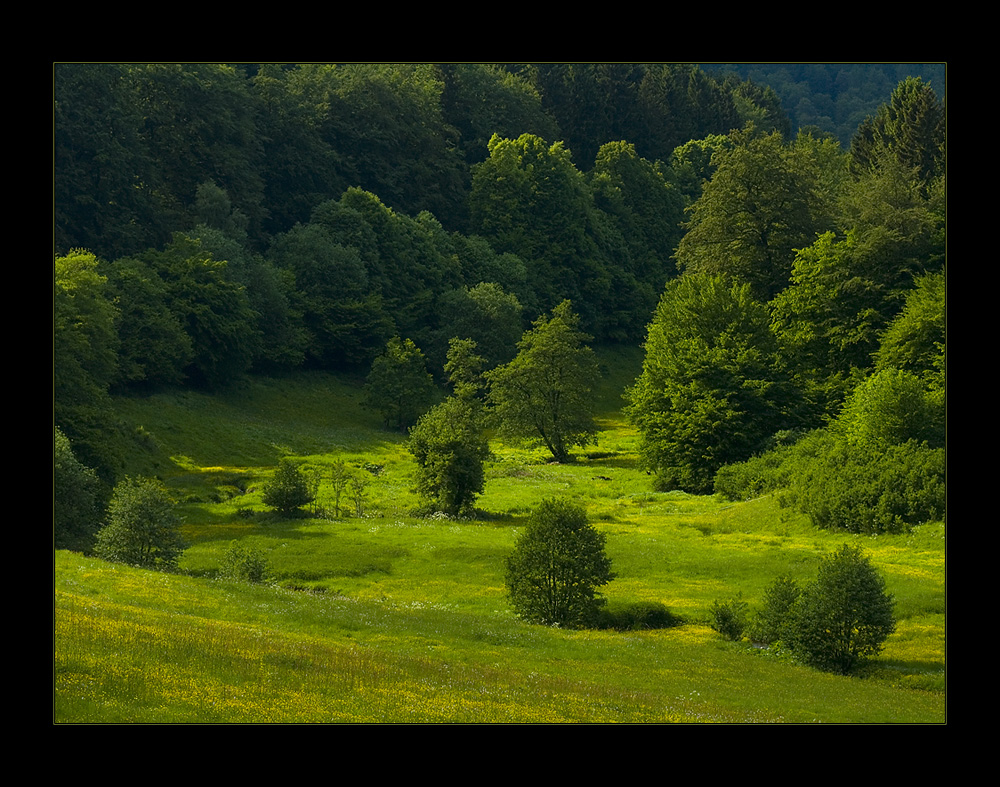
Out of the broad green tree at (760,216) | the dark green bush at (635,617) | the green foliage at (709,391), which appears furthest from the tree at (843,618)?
the broad green tree at (760,216)

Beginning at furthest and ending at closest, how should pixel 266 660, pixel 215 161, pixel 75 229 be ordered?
pixel 215 161, pixel 75 229, pixel 266 660

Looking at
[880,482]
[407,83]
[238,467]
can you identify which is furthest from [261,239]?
[880,482]

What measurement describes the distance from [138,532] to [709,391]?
3813cm

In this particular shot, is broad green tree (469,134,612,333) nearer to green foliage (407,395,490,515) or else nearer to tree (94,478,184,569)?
green foliage (407,395,490,515)

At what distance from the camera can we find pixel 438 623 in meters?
33.4

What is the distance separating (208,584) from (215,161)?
7217 centimetres

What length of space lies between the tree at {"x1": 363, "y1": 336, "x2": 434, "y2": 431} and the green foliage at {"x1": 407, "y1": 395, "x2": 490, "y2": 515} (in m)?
30.1

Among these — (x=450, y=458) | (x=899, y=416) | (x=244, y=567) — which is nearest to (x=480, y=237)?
(x=450, y=458)

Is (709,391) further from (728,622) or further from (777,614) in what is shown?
(777,614)

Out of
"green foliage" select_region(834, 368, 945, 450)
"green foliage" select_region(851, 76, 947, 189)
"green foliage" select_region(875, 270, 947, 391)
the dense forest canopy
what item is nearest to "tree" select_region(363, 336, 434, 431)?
the dense forest canopy

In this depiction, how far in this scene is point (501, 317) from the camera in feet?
340

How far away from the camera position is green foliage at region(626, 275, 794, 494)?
66.0 m
